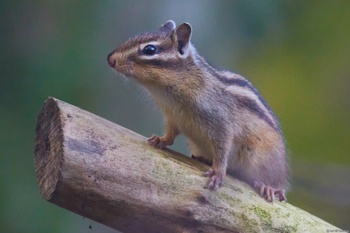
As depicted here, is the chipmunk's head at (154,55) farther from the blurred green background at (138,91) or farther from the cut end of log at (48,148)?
the blurred green background at (138,91)

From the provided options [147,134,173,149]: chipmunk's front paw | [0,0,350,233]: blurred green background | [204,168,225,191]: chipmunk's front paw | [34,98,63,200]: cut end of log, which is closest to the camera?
[34,98,63,200]: cut end of log

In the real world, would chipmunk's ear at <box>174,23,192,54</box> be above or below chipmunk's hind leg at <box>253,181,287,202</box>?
above

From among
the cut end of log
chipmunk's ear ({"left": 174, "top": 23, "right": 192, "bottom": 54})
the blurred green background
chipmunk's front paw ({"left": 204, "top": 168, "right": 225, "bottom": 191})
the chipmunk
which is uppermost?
the blurred green background

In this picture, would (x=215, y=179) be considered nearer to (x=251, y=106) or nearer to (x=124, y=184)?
(x=124, y=184)

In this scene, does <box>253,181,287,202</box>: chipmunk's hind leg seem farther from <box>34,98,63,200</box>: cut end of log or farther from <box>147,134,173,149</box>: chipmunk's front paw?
<box>34,98,63,200</box>: cut end of log

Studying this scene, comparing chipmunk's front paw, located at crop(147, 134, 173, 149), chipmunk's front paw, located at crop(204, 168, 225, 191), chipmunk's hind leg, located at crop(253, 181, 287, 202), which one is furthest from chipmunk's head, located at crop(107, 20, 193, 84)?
chipmunk's hind leg, located at crop(253, 181, 287, 202)

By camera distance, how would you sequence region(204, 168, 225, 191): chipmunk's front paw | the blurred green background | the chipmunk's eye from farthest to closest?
the blurred green background, the chipmunk's eye, region(204, 168, 225, 191): chipmunk's front paw
